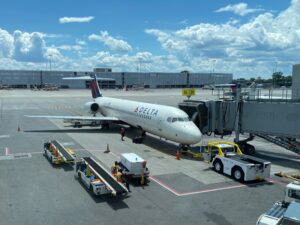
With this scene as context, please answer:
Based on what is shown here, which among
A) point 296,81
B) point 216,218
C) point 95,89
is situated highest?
point 296,81

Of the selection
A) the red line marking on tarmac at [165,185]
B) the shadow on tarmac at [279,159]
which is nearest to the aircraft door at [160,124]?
the red line marking on tarmac at [165,185]

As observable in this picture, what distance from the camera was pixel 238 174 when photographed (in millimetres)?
19109

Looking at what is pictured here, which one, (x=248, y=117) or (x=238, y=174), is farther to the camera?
(x=248, y=117)

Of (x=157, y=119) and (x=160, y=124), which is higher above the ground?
(x=157, y=119)

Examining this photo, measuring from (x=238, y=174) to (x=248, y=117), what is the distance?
27.1ft

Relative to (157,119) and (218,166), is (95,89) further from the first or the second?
(218,166)

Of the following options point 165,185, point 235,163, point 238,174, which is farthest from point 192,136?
point 165,185

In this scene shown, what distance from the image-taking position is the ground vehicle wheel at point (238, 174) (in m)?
18.8

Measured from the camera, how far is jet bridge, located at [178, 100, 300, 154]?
23828 millimetres

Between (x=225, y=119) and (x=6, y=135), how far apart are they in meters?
22.3

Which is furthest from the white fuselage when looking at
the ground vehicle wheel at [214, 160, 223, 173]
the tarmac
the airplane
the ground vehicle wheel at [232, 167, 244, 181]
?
the ground vehicle wheel at [232, 167, 244, 181]

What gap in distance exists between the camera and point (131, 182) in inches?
730

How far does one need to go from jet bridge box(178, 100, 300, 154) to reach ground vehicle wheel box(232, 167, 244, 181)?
22.8ft

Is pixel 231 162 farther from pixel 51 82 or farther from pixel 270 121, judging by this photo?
pixel 51 82
